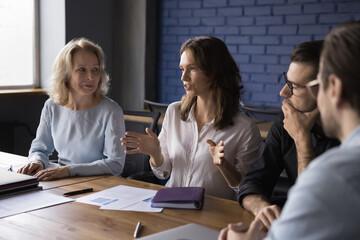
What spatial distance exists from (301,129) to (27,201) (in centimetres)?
105

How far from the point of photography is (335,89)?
79 cm

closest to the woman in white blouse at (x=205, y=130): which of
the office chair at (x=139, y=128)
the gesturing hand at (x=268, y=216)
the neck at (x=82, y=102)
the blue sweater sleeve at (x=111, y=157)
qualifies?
the blue sweater sleeve at (x=111, y=157)

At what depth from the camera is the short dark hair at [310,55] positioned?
68.0 inches

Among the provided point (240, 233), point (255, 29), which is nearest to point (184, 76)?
point (240, 233)

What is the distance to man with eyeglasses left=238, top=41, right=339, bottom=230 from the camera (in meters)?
1.71

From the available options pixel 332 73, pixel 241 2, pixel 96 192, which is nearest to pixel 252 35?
pixel 241 2

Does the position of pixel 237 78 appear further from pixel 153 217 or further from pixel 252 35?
pixel 252 35

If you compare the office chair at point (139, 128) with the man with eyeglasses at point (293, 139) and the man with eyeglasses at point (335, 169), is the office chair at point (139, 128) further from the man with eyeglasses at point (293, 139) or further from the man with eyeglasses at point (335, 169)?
the man with eyeglasses at point (335, 169)

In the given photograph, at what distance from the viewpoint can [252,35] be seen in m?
4.37

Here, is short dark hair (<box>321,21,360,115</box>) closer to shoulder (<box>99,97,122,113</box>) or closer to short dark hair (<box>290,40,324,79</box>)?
short dark hair (<box>290,40,324,79</box>)

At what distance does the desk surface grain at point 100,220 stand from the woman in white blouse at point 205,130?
1.36ft

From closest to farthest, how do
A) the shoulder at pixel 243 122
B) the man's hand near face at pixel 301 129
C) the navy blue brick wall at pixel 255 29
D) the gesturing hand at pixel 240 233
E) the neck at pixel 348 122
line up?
the neck at pixel 348 122 → the gesturing hand at pixel 240 233 → the man's hand near face at pixel 301 129 → the shoulder at pixel 243 122 → the navy blue brick wall at pixel 255 29

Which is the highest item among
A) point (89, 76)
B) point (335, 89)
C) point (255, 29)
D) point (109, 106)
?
point (255, 29)

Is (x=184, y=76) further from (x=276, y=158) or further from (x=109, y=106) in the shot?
(x=276, y=158)
